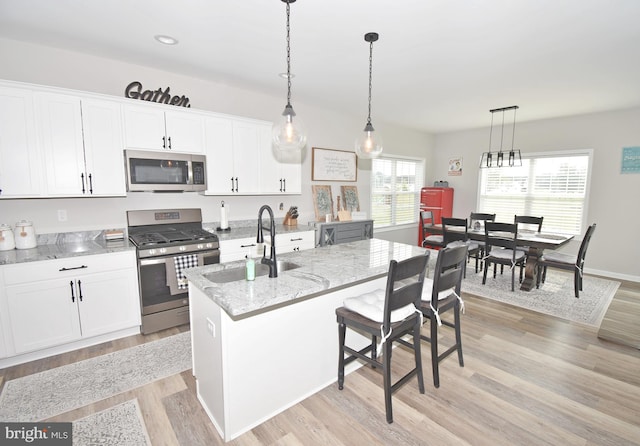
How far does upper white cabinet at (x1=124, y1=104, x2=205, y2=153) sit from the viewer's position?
9.79 ft

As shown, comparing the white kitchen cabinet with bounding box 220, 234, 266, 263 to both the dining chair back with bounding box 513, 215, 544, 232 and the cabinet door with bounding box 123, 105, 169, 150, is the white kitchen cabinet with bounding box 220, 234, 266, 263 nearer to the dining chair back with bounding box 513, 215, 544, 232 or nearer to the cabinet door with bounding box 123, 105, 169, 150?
the cabinet door with bounding box 123, 105, 169, 150

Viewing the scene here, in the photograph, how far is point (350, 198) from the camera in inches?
214

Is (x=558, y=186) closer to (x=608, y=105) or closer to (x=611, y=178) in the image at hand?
(x=611, y=178)

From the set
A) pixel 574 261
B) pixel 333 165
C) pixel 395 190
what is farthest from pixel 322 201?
pixel 574 261

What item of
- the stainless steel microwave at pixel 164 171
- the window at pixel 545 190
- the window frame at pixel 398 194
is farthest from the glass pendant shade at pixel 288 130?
the window at pixel 545 190

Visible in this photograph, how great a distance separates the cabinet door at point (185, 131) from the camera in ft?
10.5

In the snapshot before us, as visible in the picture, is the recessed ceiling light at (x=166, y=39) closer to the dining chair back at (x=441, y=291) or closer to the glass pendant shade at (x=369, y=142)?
the glass pendant shade at (x=369, y=142)

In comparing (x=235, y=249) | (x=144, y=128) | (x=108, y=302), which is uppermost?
(x=144, y=128)

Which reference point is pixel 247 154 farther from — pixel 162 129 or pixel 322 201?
pixel 322 201

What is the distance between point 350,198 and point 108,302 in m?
3.82

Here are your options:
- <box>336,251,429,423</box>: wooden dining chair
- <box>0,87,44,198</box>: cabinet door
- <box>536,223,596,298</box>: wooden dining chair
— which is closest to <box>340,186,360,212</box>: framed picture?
<box>536,223,596,298</box>: wooden dining chair

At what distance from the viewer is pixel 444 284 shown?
2158 millimetres

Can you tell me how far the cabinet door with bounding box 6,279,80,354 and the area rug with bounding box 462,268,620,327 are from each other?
4571mm

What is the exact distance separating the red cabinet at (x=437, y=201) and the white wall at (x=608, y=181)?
1720 mm
